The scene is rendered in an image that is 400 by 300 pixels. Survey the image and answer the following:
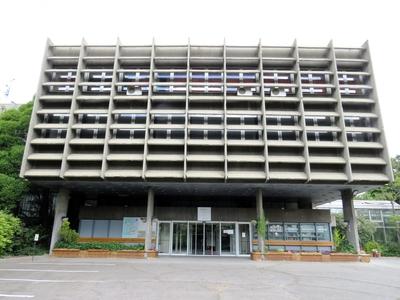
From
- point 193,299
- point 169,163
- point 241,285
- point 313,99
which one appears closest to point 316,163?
point 313,99

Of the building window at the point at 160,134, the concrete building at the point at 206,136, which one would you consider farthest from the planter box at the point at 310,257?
the building window at the point at 160,134

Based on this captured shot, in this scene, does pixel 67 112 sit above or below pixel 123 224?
above

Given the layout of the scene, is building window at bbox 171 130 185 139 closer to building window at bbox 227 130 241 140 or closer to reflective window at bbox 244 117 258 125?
building window at bbox 227 130 241 140

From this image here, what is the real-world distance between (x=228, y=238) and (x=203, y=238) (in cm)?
290

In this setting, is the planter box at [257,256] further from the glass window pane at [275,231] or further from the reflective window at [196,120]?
the reflective window at [196,120]

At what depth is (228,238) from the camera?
3619cm

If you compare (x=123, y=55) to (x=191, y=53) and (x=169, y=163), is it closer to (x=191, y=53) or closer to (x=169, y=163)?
(x=191, y=53)

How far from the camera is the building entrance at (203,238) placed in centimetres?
3556

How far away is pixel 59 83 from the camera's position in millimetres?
36125

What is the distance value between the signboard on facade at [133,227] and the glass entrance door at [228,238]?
30.2ft

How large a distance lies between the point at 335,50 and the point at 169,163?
2352 cm

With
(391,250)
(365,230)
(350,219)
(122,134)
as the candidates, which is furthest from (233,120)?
(365,230)

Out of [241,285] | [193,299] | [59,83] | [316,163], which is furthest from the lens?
[59,83]

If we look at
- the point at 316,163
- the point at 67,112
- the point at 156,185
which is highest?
the point at 67,112
